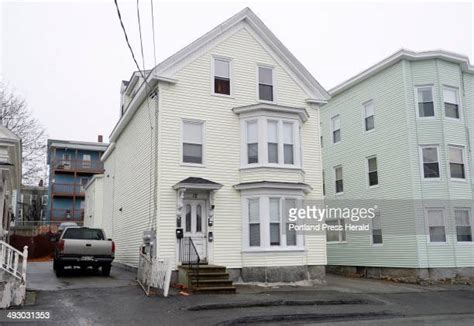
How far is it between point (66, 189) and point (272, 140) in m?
34.5

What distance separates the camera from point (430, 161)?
21.4 meters

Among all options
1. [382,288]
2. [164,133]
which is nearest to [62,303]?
[164,133]

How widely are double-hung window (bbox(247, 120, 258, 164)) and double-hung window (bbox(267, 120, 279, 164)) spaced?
495mm

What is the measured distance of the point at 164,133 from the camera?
16.6 metres

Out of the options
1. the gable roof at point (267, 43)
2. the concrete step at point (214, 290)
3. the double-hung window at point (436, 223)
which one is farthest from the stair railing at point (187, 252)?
the double-hung window at point (436, 223)

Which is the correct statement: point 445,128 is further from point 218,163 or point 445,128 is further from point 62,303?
point 62,303

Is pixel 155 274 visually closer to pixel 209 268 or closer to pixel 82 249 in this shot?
pixel 209 268

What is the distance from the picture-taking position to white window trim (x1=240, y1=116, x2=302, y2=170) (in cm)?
1758

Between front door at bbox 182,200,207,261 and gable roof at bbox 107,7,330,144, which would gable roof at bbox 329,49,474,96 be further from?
front door at bbox 182,200,207,261

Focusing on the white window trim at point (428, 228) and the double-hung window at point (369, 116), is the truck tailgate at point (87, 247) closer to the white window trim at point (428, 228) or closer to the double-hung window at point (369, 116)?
the white window trim at point (428, 228)

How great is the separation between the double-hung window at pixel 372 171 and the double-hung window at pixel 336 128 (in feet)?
9.66

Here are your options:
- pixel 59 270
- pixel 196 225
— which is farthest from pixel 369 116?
pixel 59 270

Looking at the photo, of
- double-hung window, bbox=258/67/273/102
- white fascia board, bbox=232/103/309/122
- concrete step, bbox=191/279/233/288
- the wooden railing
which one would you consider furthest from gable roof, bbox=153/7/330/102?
the wooden railing

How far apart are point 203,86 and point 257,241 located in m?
6.16
